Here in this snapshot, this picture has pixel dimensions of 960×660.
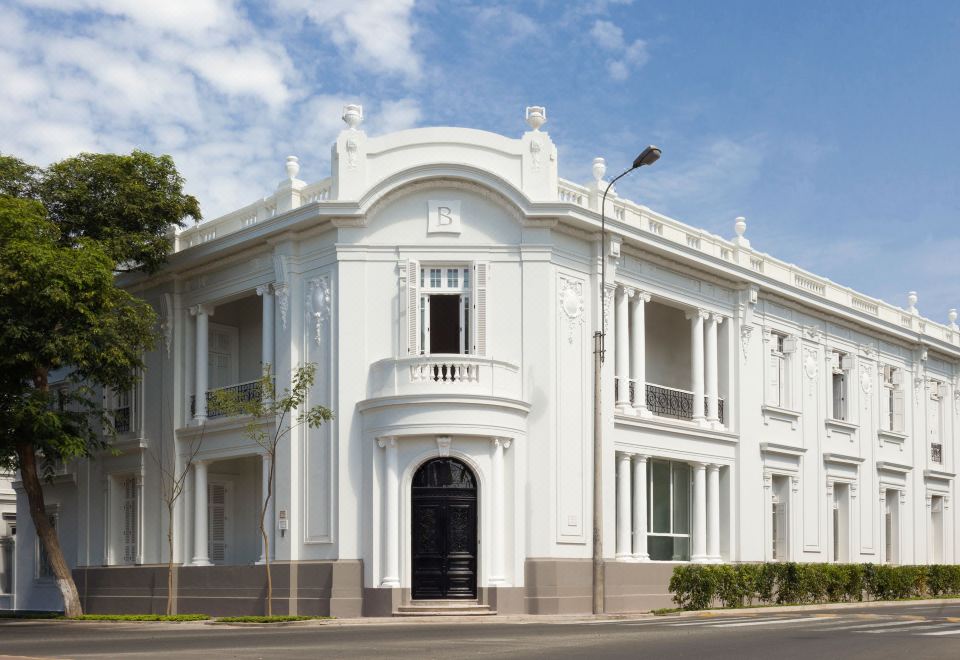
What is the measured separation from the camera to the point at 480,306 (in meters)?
30.5

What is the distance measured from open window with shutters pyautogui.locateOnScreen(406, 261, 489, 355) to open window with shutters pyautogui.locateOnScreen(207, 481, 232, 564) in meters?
9.05

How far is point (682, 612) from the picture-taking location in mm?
29672

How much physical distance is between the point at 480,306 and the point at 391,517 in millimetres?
5236

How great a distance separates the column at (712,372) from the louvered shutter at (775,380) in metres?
2.97

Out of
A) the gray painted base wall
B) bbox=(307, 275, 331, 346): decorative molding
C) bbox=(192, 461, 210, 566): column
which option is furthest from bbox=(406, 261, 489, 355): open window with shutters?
bbox=(192, 461, 210, 566): column

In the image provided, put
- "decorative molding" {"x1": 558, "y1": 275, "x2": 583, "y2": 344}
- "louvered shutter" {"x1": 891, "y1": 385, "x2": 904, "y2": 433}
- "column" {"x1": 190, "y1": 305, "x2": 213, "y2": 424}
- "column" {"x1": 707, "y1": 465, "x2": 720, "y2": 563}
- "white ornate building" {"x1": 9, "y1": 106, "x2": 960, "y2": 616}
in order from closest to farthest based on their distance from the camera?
"white ornate building" {"x1": 9, "y1": 106, "x2": 960, "y2": 616}, "decorative molding" {"x1": 558, "y1": 275, "x2": 583, "y2": 344}, "column" {"x1": 190, "y1": 305, "x2": 213, "y2": 424}, "column" {"x1": 707, "y1": 465, "x2": 720, "y2": 563}, "louvered shutter" {"x1": 891, "y1": 385, "x2": 904, "y2": 433}

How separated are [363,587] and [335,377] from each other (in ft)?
15.8

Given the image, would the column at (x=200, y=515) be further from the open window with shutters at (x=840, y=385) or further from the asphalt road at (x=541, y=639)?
the open window with shutters at (x=840, y=385)

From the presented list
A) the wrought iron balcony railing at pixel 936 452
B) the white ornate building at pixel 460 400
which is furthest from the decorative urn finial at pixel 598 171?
the wrought iron balcony railing at pixel 936 452

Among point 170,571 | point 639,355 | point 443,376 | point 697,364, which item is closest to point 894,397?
point 697,364

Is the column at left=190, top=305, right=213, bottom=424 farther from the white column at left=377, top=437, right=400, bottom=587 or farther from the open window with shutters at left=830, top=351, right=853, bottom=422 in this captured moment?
the open window with shutters at left=830, top=351, right=853, bottom=422

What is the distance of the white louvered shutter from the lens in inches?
1462

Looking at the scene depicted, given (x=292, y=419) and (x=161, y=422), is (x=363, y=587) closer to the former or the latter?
(x=292, y=419)

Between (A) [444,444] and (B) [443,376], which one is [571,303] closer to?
(B) [443,376]
